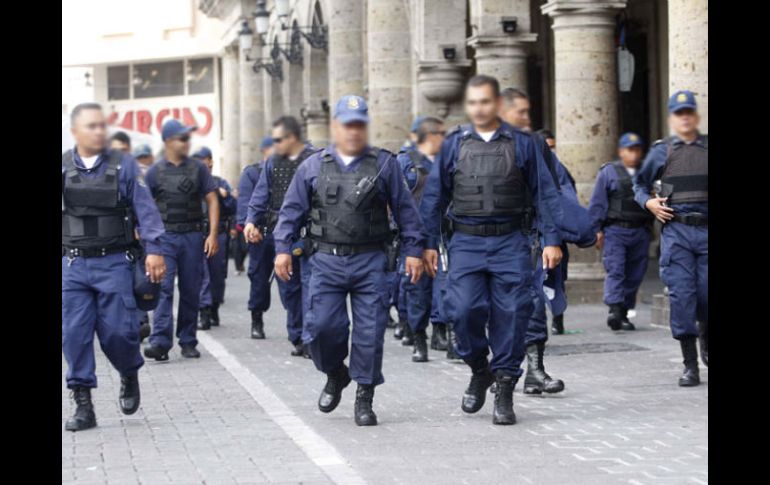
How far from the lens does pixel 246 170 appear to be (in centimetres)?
1436

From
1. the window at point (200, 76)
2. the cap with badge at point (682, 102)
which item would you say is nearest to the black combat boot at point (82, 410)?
the cap with badge at point (682, 102)

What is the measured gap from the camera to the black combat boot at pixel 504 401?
8891 millimetres

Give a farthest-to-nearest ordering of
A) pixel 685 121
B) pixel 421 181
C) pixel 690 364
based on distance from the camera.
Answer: pixel 421 181, pixel 690 364, pixel 685 121

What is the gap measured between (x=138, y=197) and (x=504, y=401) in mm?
2267

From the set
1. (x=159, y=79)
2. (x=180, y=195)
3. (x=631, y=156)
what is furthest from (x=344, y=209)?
(x=159, y=79)

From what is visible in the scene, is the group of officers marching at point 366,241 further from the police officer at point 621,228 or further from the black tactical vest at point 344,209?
the police officer at point 621,228

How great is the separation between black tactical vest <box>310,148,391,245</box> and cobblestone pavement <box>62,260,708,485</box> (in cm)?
101

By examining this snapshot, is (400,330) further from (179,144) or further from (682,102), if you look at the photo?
(682,102)

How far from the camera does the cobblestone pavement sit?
7355 millimetres

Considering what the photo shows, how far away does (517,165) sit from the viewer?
29.6 ft

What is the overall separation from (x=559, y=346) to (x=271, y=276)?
108 inches

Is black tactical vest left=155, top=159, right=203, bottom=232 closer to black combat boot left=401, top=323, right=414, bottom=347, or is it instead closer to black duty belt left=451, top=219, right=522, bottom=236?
black combat boot left=401, top=323, right=414, bottom=347

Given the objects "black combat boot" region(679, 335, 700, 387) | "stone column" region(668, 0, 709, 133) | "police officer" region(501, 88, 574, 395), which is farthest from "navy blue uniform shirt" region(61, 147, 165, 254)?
"stone column" region(668, 0, 709, 133)
